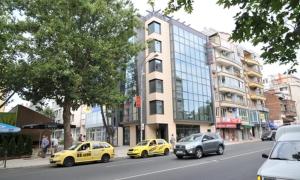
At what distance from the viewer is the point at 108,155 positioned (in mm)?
21922

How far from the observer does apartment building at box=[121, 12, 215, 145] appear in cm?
4206

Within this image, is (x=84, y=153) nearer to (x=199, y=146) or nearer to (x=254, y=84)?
(x=199, y=146)

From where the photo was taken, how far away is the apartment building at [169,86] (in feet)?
138

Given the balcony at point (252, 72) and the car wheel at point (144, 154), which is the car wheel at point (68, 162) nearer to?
the car wheel at point (144, 154)

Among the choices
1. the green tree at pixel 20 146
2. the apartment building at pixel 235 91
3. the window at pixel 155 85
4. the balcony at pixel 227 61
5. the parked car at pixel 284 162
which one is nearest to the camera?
the parked car at pixel 284 162

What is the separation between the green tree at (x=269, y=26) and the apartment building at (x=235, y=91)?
45.3m

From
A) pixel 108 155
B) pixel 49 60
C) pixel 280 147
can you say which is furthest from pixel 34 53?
pixel 280 147

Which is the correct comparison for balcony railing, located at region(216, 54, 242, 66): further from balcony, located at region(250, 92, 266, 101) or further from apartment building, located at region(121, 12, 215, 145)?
balcony, located at region(250, 92, 266, 101)

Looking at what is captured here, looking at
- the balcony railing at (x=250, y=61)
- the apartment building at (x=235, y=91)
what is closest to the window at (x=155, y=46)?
the apartment building at (x=235, y=91)

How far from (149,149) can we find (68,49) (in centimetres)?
1003

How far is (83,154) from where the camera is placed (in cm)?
2020

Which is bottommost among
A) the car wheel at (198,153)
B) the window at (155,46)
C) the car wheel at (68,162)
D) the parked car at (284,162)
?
the car wheel at (68,162)

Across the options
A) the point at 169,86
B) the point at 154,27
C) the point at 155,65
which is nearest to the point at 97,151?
the point at 155,65

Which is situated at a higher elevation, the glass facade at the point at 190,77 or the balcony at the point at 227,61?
the balcony at the point at 227,61
